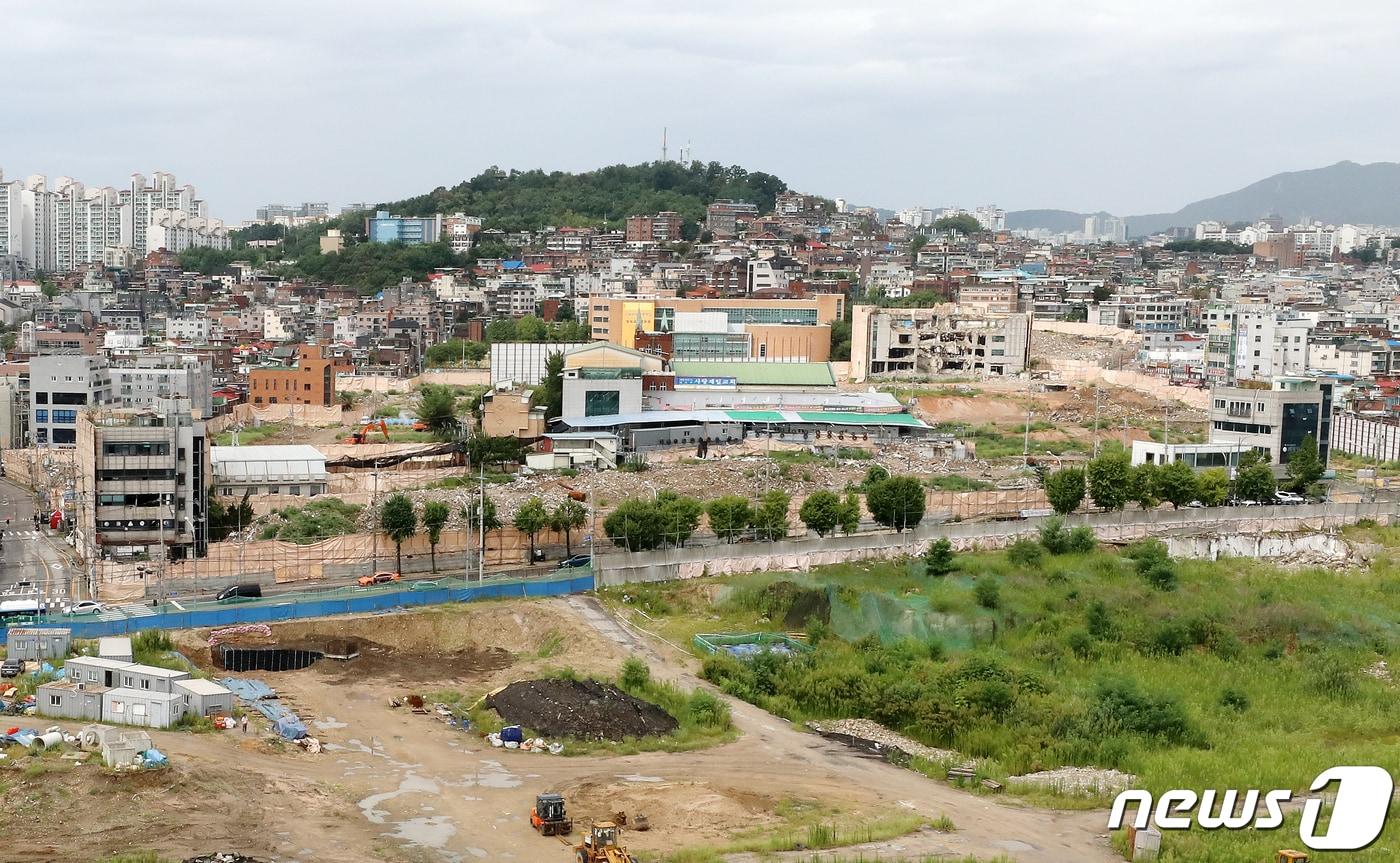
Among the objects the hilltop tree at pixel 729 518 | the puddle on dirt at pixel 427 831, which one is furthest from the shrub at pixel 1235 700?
the puddle on dirt at pixel 427 831

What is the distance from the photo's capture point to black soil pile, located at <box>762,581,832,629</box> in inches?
775

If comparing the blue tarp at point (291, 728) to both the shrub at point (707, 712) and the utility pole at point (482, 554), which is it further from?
the utility pole at point (482, 554)

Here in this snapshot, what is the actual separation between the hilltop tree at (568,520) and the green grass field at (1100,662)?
1868 millimetres

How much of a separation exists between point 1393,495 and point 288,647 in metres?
18.4

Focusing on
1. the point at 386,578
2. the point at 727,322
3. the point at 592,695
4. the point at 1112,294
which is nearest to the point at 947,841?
the point at 592,695

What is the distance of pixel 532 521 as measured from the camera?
71.7 feet

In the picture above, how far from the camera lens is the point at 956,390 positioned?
132ft

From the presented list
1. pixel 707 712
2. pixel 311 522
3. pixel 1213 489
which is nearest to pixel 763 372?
pixel 1213 489

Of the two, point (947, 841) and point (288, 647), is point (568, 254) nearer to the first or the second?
point (288, 647)

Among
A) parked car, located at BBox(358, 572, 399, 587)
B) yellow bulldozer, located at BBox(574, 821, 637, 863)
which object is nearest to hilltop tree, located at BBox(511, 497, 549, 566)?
parked car, located at BBox(358, 572, 399, 587)

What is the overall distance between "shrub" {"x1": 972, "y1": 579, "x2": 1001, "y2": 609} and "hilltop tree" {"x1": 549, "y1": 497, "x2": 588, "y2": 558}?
5.48 meters

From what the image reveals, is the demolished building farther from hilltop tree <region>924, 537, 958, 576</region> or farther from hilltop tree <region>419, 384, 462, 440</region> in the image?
hilltop tree <region>924, 537, 958, 576</region>

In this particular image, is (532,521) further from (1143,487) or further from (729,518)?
(1143,487)

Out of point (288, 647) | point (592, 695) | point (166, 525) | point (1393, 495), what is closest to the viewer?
point (592, 695)
